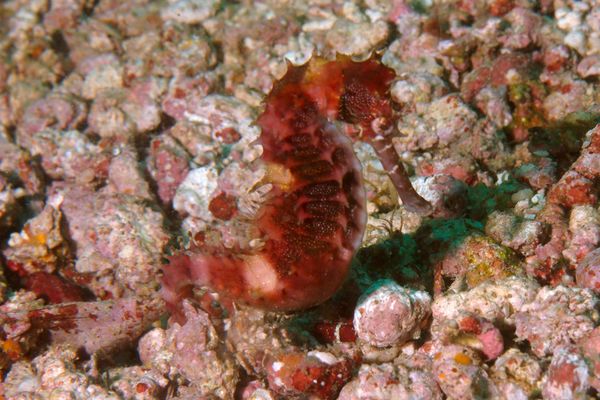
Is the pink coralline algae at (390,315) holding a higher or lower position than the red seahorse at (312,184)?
lower

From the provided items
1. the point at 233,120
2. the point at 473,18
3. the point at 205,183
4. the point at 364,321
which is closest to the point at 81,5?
the point at 233,120

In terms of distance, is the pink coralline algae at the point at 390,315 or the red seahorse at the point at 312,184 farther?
the pink coralline algae at the point at 390,315

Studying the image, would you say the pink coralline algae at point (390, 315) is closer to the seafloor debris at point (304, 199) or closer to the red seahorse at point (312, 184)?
the seafloor debris at point (304, 199)

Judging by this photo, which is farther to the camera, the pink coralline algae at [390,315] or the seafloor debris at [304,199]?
the pink coralline algae at [390,315]

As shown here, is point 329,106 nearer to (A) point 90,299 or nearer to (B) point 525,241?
(B) point 525,241

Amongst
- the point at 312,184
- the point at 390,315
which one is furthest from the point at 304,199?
the point at 390,315

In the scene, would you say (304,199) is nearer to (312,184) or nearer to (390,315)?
(312,184)

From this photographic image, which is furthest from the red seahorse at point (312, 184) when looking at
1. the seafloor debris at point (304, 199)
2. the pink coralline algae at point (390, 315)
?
the pink coralline algae at point (390, 315)
